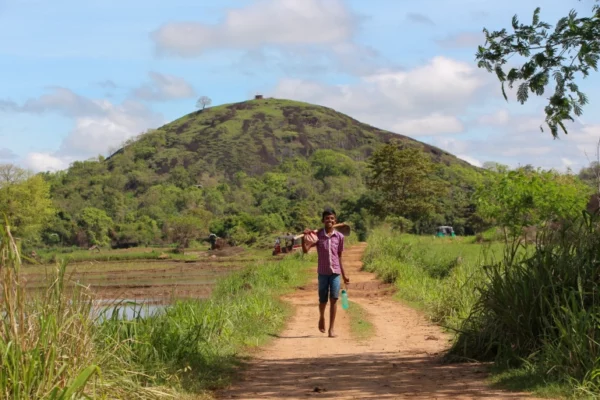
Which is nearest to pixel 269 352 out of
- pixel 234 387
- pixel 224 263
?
pixel 234 387

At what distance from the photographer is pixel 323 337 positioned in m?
12.4

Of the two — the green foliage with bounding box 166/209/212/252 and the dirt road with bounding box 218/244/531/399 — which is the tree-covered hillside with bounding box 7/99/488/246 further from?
the dirt road with bounding box 218/244/531/399

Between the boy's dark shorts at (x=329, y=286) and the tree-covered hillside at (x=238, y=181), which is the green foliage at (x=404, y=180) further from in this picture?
the boy's dark shorts at (x=329, y=286)

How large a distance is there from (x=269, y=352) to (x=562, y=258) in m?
4.24

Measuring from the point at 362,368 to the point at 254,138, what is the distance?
517 feet

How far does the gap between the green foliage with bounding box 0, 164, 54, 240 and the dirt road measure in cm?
4858

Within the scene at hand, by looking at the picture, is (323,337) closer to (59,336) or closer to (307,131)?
(59,336)

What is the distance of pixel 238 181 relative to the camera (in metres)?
135

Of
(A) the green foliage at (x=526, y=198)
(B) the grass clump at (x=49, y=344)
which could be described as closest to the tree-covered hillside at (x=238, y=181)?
(A) the green foliage at (x=526, y=198)

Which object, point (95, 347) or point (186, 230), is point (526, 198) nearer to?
point (95, 347)

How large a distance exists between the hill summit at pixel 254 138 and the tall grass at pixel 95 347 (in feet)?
440

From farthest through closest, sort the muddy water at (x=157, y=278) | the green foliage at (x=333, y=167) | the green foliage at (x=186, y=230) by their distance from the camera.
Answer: the green foliage at (x=333, y=167), the green foliage at (x=186, y=230), the muddy water at (x=157, y=278)

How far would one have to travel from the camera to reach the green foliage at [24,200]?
60844 mm

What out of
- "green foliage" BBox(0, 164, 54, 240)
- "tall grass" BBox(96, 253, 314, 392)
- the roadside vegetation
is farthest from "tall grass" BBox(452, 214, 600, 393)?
"green foliage" BBox(0, 164, 54, 240)
